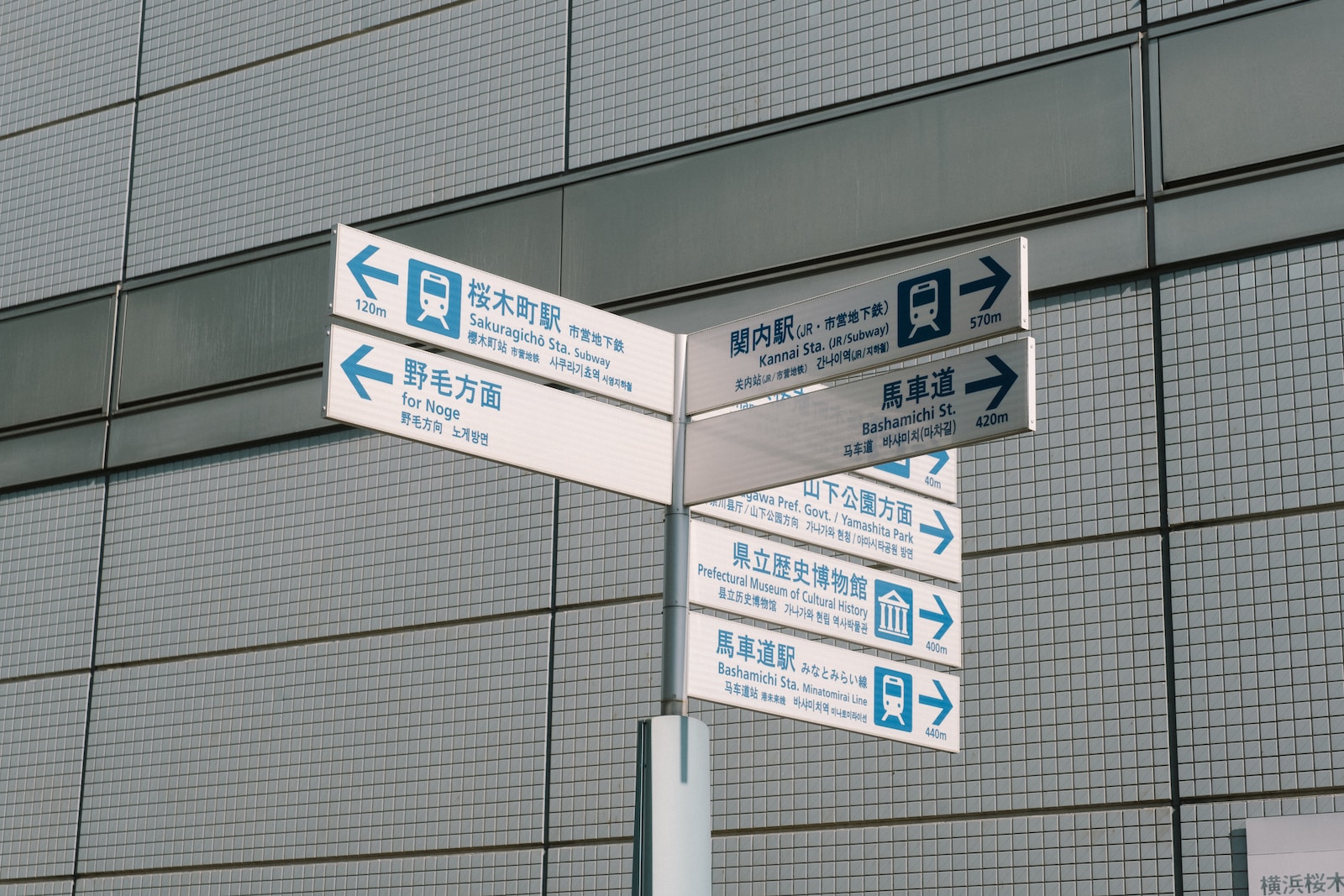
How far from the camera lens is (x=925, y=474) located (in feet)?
18.5

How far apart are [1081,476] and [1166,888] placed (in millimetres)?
1759

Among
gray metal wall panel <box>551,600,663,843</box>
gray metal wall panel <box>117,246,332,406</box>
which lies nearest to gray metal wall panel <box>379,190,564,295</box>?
gray metal wall panel <box>117,246,332,406</box>

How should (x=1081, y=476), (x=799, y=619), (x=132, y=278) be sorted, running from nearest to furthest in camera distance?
(x=799, y=619) < (x=1081, y=476) < (x=132, y=278)

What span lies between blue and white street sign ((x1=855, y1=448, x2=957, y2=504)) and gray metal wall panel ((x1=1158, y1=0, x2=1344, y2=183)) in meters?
2.37

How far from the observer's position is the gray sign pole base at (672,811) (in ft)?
15.2

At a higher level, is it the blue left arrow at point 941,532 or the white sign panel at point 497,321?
the white sign panel at point 497,321

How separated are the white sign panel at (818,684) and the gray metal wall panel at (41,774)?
19.4ft

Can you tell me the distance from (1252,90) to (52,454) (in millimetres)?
7166

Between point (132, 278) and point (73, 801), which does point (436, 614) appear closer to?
point (73, 801)

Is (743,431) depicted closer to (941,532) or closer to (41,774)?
(941,532)

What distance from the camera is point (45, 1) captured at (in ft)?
37.0

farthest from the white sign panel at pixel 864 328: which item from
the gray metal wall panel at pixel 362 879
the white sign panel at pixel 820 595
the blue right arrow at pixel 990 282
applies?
the gray metal wall panel at pixel 362 879

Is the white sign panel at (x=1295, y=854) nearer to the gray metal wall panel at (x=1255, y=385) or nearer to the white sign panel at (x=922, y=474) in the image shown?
the gray metal wall panel at (x=1255, y=385)

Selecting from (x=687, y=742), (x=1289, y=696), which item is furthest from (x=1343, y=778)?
(x=687, y=742)
